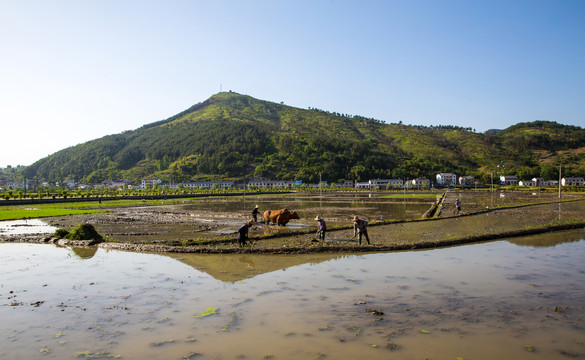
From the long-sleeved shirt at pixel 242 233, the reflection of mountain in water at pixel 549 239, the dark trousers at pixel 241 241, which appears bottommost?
the reflection of mountain in water at pixel 549 239

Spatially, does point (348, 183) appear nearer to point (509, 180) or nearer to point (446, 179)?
point (446, 179)

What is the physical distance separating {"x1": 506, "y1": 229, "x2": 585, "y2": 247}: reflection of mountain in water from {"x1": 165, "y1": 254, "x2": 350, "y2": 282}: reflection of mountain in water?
10492 millimetres

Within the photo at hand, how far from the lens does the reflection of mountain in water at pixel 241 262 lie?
13.5 m

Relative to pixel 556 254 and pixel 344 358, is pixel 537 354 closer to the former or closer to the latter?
pixel 344 358

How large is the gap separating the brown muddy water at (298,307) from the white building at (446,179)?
573 ft

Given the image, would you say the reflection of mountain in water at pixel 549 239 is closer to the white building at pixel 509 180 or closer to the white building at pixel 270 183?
the white building at pixel 270 183

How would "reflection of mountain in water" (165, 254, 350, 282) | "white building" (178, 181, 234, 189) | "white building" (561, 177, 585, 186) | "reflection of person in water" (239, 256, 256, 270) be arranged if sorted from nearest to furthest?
"reflection of mountain in water" (165, 254, 350, 282) → "reflection of person in water" (239, 256, 256, 270) → "white building" (561, 177, 585, 186) → "white building" (178, 181, 234, 189)

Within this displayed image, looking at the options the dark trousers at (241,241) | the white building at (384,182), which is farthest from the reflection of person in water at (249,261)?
the white building at (384,182)

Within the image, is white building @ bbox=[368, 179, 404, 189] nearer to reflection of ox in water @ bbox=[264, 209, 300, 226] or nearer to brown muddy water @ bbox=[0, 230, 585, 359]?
reflection of ox in water @ bbox=[264, 209, 300, 226]

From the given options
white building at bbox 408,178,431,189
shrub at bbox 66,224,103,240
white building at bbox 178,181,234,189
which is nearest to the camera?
shrub at bbox 66,224,103,240

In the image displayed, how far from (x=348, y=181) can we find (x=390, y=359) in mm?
172471

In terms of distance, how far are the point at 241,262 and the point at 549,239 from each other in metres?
17.0

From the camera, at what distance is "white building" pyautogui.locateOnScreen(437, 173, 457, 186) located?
178500 millimetres

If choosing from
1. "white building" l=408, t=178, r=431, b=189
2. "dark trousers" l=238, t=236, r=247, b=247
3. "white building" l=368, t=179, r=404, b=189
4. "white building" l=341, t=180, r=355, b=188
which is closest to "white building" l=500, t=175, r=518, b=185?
"white building" l=408, t=178, r=431, b=189
